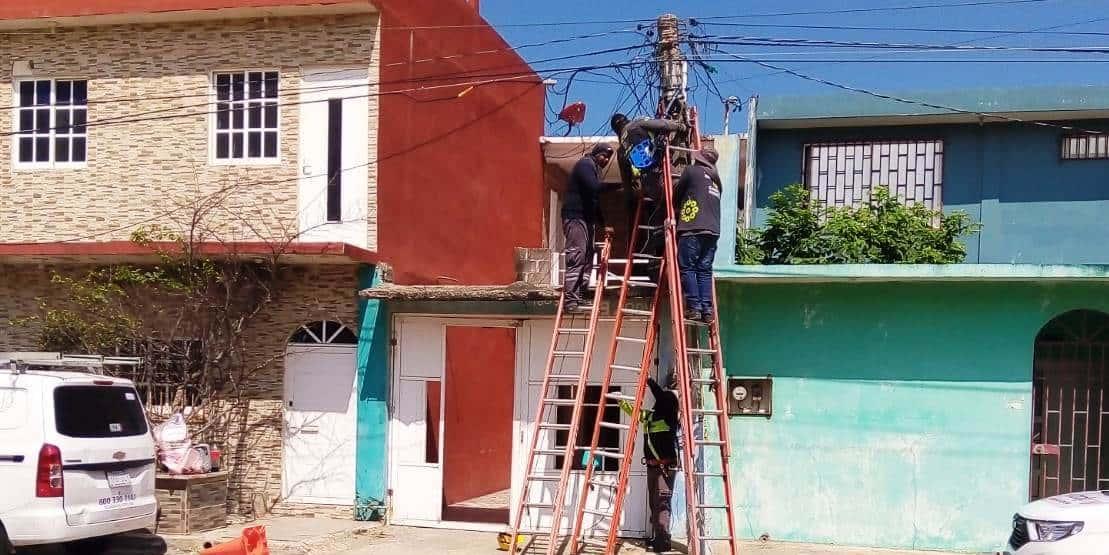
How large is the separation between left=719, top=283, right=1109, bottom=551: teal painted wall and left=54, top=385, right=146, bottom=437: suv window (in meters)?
5.98

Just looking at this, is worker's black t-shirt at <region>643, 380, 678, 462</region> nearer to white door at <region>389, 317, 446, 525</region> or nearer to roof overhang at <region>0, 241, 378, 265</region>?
white door at <region>389, 317, 446, 525</region>

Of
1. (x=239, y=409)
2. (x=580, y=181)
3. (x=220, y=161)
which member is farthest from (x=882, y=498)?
(x=220, y=161)

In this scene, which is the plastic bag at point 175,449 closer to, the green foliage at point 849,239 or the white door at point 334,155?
the white door at point 334,155

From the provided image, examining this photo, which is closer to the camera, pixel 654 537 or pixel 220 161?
pixel 654 537

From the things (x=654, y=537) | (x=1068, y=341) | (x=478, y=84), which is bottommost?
(x=654, y=537)

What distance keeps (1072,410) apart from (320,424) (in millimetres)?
8255

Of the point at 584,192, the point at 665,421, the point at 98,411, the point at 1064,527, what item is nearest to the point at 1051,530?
the point at 1064,527

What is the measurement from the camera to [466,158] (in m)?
15.0

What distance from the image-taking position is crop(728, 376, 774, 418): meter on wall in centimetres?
1072

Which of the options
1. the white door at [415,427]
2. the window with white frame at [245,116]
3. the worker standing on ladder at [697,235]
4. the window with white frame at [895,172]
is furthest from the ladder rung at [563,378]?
the window with white frame at [895,172]

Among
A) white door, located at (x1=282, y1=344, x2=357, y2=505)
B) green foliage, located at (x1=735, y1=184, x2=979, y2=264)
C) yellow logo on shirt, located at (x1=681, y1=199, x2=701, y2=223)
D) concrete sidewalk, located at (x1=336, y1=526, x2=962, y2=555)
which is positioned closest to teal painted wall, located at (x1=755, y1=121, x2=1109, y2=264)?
green foliage, located at (x1=735, y1=184, x2=979, y2=264)

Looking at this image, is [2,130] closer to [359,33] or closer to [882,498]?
[359,33]

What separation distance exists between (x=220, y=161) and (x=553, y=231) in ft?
24.5

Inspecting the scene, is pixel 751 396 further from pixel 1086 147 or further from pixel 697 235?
pixel 1086 147
